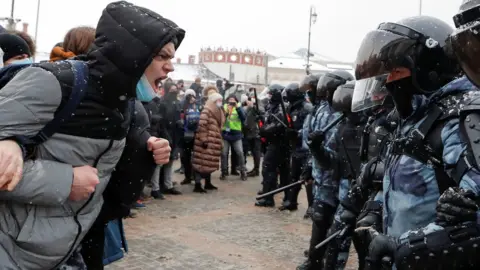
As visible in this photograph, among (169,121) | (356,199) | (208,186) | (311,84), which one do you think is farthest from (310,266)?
(208,186)

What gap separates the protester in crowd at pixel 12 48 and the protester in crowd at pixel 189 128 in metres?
5.77

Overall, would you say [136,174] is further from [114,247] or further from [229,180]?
[229,180]

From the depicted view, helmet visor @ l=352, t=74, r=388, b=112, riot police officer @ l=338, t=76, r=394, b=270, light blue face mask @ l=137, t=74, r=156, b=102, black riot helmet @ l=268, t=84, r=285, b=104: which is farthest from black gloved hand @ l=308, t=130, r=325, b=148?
black riot helmet @ l=268, t=84, r=285, b=104

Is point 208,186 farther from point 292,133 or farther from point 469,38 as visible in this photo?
point 469,38

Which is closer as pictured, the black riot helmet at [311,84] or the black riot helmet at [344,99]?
the black riot helmet at [344,99]

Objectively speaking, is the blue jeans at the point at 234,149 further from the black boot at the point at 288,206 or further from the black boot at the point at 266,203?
the black boot at the point at 288,206

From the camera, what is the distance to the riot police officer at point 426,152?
5.58 ft

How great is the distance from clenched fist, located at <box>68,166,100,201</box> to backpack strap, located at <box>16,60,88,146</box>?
0.19 m

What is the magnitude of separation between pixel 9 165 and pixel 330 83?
414 centimetres

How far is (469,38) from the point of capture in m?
1.59

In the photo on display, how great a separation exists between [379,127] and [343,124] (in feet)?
3.14

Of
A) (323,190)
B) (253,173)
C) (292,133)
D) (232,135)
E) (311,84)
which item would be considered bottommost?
(253,173)

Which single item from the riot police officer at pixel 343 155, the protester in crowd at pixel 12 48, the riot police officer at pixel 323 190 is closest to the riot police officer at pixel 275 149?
the riot police officer at pixel 323 190

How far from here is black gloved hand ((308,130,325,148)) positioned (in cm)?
513
